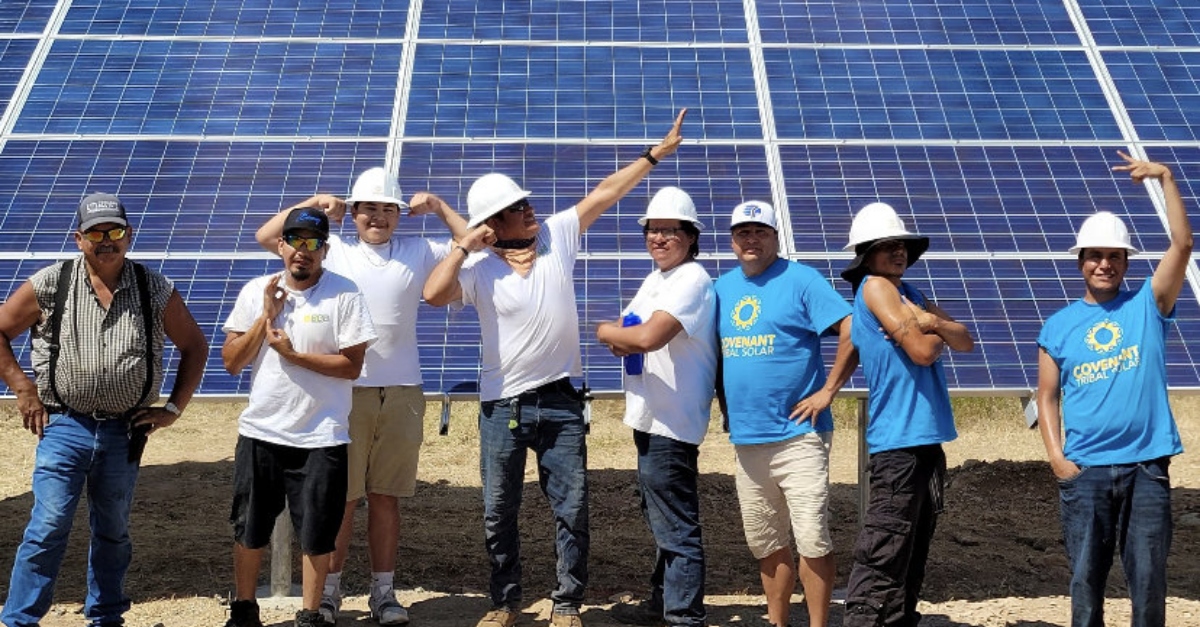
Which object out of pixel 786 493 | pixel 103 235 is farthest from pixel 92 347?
pixel 786 493

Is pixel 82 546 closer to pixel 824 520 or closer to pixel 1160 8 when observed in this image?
pixel 824 520

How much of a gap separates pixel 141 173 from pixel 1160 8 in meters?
7.64

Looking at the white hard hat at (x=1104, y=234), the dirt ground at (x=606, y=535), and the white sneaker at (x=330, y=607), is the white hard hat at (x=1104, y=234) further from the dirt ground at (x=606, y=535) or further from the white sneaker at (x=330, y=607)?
the white sneaker at (x=330, y=607)

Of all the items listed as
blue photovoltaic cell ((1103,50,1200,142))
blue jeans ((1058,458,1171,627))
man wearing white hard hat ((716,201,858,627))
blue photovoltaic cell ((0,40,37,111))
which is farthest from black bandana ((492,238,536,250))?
blue photovoltaic cell ((1103,50,1200,142))

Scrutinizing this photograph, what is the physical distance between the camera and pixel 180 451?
639 inches

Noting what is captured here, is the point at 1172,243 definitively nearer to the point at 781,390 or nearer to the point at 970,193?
the point at 781,390

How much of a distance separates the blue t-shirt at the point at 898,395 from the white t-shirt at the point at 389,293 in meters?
2.28

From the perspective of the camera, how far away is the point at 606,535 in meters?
11.9

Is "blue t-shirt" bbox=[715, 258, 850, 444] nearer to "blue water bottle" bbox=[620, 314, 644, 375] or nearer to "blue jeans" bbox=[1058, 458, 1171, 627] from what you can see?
"blue water bottle" bbox=[620, 314, 644, 375]

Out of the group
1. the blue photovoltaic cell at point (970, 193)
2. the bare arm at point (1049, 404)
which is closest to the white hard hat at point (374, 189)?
the blue photovoltaic cell at point (970, 193)

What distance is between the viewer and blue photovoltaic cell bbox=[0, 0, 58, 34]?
1112 cm

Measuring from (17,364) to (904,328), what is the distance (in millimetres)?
4163

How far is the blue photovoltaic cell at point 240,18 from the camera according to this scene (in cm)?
1116

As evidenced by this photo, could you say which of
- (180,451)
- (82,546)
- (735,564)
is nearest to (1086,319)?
(735,564)
